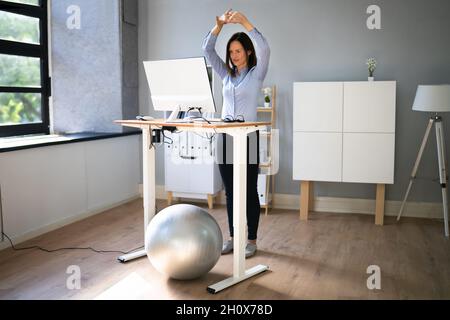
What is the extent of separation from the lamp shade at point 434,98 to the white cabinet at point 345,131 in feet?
0.77

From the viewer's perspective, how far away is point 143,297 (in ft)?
9.01

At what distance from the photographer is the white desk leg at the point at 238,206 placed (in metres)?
2.87

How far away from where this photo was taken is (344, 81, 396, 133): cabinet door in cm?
421

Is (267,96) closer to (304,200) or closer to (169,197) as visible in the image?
(304,200)

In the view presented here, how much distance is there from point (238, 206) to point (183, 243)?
0.38m

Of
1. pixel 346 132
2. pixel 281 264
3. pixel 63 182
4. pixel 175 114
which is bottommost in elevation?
pixel 281 264

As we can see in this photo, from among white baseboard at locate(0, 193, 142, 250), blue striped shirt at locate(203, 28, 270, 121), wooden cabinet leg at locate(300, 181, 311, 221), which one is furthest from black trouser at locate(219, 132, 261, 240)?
white baseboard at locate(0, 193, 142, 250)

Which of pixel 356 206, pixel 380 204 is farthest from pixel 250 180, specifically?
pixel 356 206

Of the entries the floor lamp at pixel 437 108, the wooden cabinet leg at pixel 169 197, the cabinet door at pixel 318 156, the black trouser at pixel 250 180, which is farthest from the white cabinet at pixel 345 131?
the wooden cabinet leg at pixel 169 197

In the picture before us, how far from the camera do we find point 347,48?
470 cm

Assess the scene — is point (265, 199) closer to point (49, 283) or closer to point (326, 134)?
point (326, 134)

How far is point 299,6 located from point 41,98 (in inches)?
102

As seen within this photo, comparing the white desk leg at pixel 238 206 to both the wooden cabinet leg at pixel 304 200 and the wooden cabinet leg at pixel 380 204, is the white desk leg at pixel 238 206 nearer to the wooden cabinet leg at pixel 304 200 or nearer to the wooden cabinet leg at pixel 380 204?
the wooden cabinet leg at pixel 304 200

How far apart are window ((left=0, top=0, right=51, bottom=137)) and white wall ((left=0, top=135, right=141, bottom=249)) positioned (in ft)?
1.97
